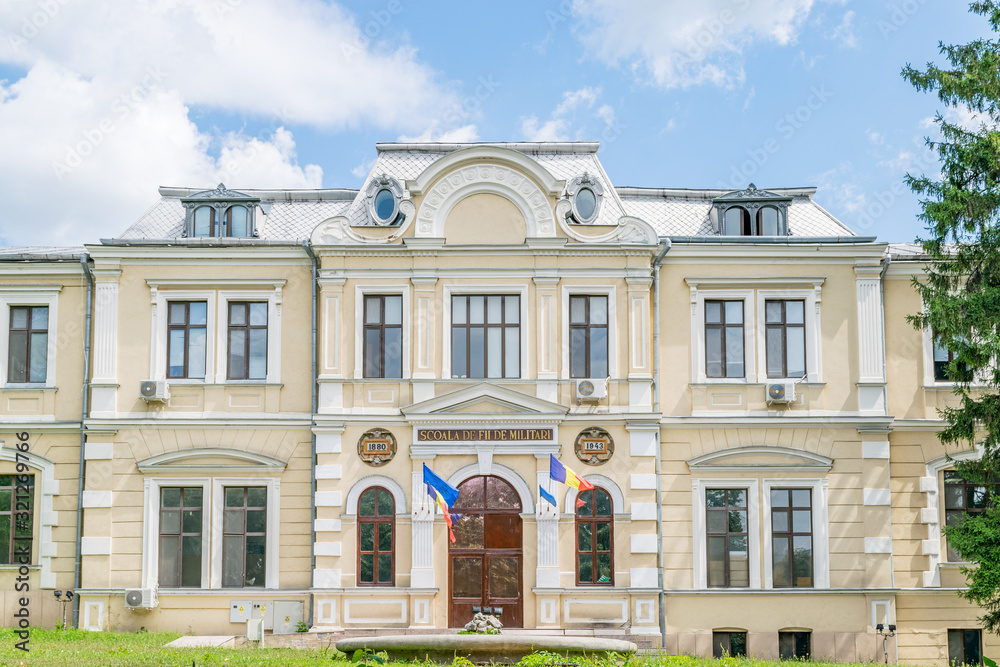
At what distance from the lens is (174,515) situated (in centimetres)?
2102

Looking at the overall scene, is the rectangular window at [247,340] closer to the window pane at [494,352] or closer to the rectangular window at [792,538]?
the window pane at [494,352]

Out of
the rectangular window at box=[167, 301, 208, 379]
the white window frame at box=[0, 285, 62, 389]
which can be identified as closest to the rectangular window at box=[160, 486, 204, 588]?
the rectangular window at box=[167, 301, 208, 379]

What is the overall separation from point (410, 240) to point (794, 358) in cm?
833

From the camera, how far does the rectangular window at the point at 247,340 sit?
70.5ft

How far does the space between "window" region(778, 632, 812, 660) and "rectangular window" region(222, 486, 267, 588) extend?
34.3ft

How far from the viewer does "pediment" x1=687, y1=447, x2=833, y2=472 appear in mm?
20922

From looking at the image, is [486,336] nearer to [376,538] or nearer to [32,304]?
[376,538]

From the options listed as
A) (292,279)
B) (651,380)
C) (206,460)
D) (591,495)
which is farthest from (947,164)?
(206,460)

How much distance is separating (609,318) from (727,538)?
5050 mm

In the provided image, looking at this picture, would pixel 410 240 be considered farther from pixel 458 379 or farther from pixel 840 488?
pixel 840 488

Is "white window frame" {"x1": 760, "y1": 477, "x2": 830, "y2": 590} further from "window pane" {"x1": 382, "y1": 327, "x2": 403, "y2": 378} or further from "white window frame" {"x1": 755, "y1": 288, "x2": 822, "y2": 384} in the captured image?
"window pane" {"x1": 382, "y1": 327, "x2": 403, "y2": 378}

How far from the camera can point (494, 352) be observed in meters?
21.2

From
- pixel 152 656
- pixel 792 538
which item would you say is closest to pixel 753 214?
pixel 792 538

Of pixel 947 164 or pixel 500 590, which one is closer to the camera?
pixel 947 164
